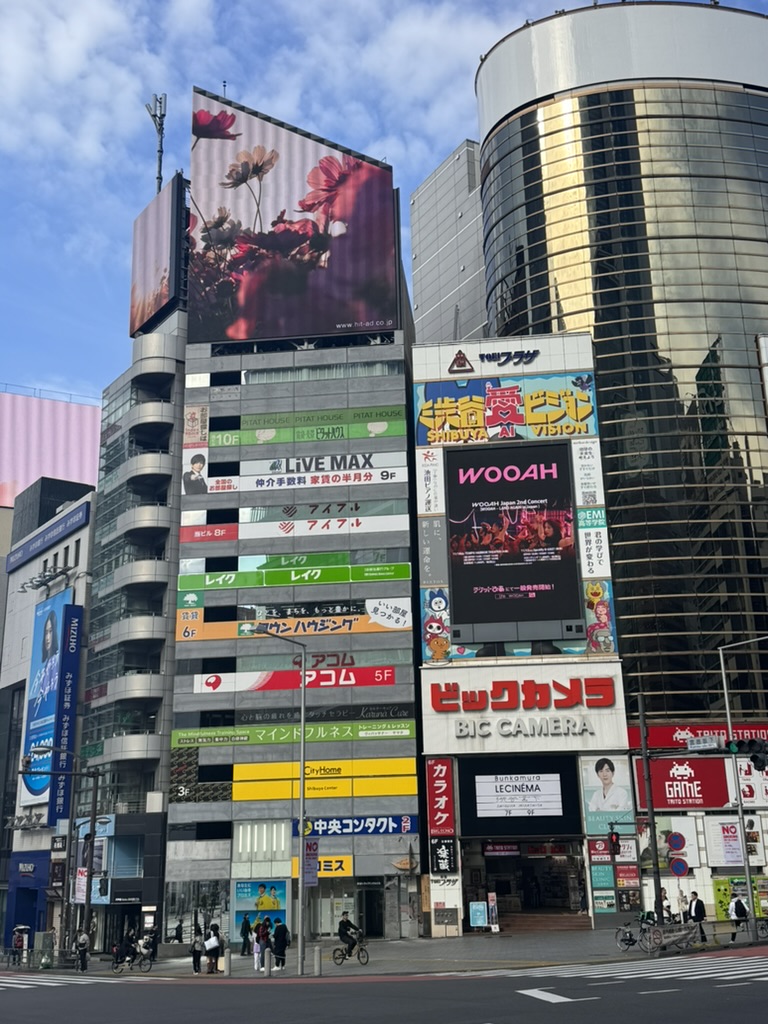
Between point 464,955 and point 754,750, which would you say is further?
point 464,955

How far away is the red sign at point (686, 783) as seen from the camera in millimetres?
66188

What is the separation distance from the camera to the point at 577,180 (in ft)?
276

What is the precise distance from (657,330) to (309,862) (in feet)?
174

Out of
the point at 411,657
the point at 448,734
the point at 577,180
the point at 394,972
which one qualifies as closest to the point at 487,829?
the point at 448,734

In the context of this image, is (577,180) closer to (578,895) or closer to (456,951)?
(578,895)

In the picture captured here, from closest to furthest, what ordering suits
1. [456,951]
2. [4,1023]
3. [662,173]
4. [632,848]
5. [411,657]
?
[4,1023] → [456,951] → [632,848] → [411,657] → [662,173]

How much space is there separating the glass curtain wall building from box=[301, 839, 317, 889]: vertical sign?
3642cm

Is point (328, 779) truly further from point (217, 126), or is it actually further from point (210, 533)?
point (217, 126)

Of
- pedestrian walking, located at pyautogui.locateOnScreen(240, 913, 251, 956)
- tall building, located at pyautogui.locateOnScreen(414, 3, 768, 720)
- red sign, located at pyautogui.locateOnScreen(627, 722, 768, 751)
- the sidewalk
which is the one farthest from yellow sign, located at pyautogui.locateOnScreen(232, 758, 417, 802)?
tall building, located at pyautogui.locateOnScreen(414, 3, 768, 720)

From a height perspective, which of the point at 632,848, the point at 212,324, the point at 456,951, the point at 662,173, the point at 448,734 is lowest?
the point at 456,951

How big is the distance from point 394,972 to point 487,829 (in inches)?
1084

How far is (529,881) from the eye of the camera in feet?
235

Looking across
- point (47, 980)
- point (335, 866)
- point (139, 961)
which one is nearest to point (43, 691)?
point (335, 866)

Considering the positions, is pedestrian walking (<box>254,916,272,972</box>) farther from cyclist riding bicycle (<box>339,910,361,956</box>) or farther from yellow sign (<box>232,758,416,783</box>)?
A: yellow sign (<box>232,758,416,783</box>)
